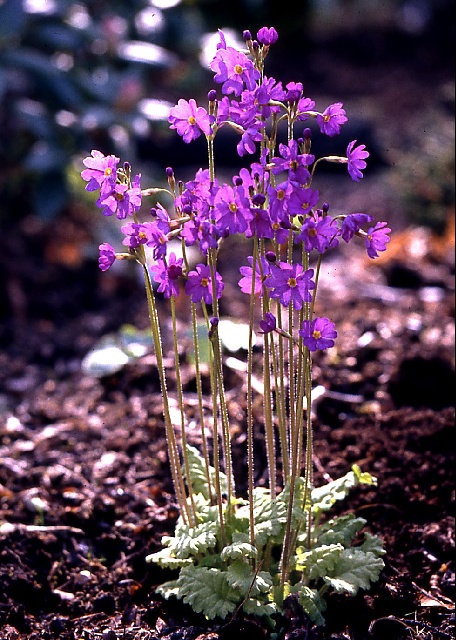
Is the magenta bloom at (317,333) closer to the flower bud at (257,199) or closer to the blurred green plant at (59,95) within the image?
the flower bud at (257,199)

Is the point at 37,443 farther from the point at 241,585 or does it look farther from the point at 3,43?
the point at 3,43

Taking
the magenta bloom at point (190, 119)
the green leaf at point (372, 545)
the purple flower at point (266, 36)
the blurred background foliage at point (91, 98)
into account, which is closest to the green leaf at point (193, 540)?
the green leaf at point (372, 545)

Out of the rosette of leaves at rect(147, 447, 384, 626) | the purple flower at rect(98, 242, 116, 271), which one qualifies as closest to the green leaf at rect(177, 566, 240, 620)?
the rosette of leaves at rect(147, 447, 384, 626)

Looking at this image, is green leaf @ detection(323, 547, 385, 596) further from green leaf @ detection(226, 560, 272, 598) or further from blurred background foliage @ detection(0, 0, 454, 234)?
blurred background foliage @ detection(0, 0, 454, 234)

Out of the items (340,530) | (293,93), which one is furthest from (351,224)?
(340,530)

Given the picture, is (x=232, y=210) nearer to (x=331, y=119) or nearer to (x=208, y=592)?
(x=331, y=119)

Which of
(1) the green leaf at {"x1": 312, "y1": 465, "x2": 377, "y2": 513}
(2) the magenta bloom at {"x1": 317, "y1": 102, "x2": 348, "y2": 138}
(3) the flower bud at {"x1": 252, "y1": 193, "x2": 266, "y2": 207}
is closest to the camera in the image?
(3) the flower bud at {"x1": 252, "y1": 193, "x2": 266, "y2": 207}

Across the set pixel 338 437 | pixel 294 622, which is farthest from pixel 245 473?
pixel 294 622
